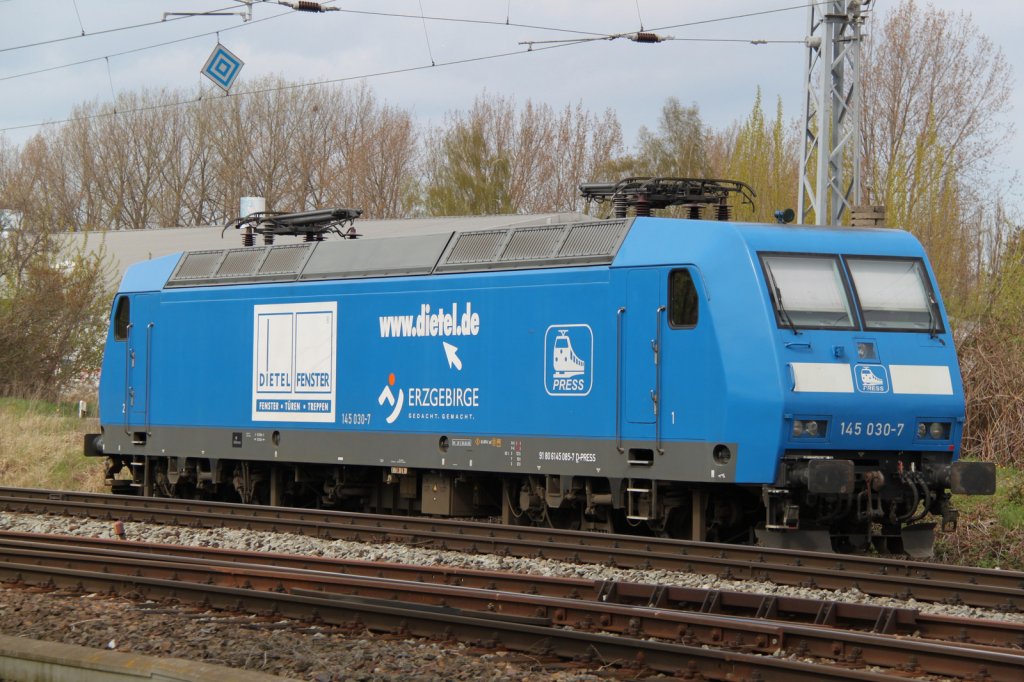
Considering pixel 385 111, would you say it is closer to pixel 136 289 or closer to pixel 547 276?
pixel 136 289

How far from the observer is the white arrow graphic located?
47.7 feet

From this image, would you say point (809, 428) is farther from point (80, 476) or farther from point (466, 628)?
point (80, 476)

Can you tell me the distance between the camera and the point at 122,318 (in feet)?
61.9

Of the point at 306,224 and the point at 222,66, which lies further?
the point at 222,66

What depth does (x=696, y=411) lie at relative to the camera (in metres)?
12.1

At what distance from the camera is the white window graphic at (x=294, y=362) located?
16.0m

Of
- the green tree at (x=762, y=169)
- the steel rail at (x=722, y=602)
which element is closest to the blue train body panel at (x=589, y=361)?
the steel rail at (x=722, y=602)

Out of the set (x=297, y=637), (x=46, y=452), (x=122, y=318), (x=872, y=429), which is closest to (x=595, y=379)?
(x=872, y=429)

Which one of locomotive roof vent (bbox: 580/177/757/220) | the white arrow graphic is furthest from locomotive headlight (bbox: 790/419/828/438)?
the white arrow graphic

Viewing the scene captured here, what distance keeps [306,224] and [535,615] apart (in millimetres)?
10398

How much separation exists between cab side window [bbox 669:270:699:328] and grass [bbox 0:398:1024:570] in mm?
3850

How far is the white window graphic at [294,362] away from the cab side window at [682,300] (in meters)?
4.96

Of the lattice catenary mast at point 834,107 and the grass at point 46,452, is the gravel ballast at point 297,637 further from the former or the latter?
the grass at point 46,452

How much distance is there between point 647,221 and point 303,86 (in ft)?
136
